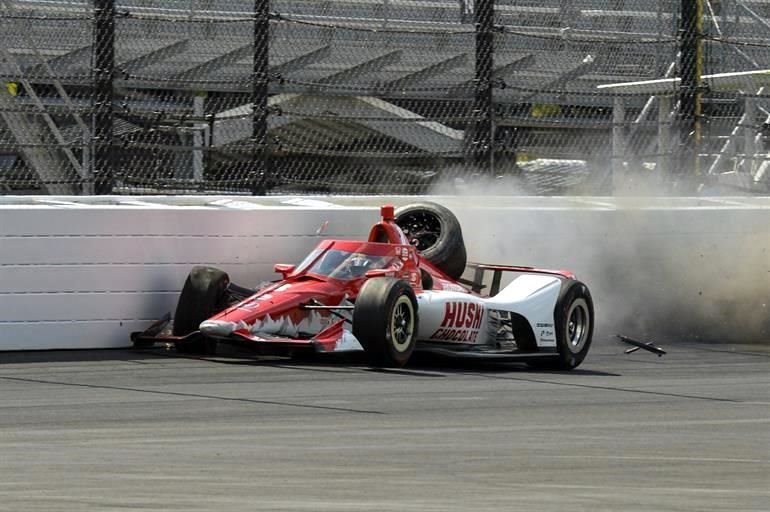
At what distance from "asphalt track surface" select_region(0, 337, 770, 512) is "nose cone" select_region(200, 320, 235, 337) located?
0.19 m

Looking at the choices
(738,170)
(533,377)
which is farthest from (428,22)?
(533,377)

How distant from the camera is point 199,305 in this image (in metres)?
9.27

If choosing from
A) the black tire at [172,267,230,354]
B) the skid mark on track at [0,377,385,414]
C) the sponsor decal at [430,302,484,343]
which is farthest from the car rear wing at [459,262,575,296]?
the skid mark on track at [0,377,385,414]

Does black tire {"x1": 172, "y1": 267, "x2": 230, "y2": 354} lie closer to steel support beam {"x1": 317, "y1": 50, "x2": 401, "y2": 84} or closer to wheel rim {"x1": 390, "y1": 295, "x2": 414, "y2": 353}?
wheel rim {"x1": 390, "y1": 295, "x2": 414, "y2": 353}

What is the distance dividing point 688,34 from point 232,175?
385 centimetres

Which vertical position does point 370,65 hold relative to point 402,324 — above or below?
above

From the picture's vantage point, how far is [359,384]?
7.86m

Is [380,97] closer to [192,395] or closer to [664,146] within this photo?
[664,146]

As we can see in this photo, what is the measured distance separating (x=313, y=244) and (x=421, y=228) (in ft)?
2.42

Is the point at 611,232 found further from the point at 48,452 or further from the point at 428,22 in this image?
the point at 48,452

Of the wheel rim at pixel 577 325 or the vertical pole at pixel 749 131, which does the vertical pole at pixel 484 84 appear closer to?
Result: the wheel rim at pixel 577 325

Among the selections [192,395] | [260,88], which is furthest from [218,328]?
[260,88]

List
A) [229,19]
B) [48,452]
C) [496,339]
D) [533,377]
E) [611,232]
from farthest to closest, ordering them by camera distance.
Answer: [611,232] < [229,19] < [496,339] < [533,377] < [48,452]

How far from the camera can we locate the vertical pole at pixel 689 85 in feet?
39.2
